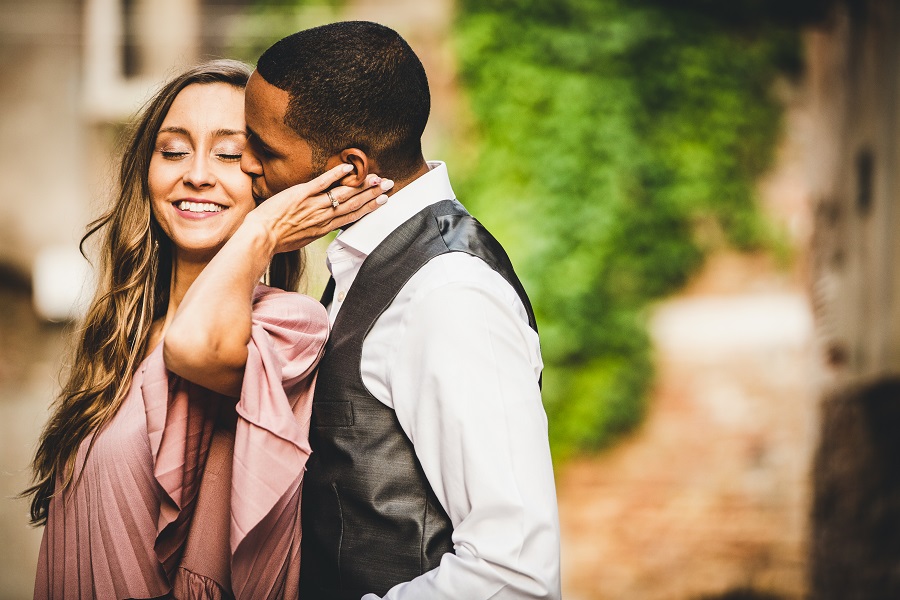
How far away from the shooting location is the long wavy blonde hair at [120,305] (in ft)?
6.63

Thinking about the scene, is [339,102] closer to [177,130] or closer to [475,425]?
[177,130]

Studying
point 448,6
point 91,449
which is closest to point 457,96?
point 448,6

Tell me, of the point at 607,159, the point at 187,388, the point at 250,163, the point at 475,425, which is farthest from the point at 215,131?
the point at 607,159

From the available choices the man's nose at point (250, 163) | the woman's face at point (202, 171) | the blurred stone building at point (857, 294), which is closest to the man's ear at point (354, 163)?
the man's nose at point (250, 163)

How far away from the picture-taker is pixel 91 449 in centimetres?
191

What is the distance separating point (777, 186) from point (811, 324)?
1014mm

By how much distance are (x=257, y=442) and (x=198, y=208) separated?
0.67 m

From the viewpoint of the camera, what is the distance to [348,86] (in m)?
1.68

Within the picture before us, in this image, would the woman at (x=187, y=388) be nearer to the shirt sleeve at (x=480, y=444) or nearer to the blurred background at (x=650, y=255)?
the shirt sleeve at (x=480, y=444)

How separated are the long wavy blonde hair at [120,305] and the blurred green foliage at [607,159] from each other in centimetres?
401

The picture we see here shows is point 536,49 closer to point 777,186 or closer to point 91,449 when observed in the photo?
point 777,186

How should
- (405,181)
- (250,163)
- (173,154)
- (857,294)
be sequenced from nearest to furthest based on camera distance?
(405,181)
(250,163)
(173,154)
(857,294)

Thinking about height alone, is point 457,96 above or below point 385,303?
above

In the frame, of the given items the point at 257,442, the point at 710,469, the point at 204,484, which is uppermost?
the point at 257,442
